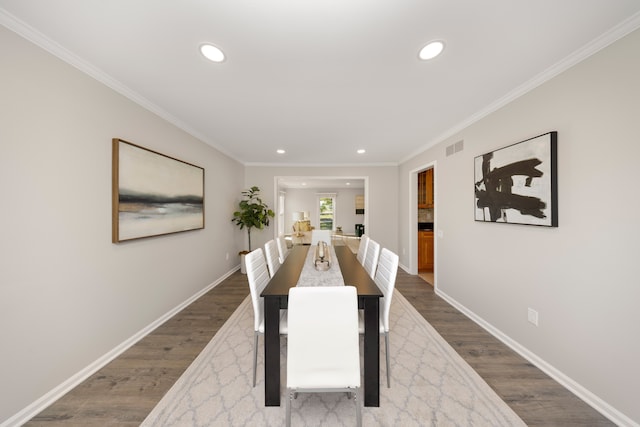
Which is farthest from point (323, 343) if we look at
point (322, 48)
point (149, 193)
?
point (149, 193)

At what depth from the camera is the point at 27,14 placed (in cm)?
131

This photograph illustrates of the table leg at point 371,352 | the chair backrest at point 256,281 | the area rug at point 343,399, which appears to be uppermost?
the chair backrest at point 256,281

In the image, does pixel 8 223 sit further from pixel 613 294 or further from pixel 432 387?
pixel 613 294

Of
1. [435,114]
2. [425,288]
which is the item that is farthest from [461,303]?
[435,114]

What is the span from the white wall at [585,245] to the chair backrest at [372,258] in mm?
1276

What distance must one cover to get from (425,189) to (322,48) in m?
3.95

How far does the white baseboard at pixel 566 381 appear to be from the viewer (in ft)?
4.63

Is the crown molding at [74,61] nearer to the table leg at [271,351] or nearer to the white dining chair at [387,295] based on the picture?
the table leg at [271,351]

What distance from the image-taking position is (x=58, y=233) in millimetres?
1609

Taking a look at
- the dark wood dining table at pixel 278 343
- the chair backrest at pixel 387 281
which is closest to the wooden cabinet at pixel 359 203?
the chair backrest at pixel 387 281

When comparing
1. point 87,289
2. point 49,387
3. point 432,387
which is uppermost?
point 87,289

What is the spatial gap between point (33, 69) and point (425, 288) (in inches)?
189

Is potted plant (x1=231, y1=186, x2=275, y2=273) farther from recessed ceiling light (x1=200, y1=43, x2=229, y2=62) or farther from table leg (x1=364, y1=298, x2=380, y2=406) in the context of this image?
table leg (x1=364, y1=298, x2=380, y2=406)

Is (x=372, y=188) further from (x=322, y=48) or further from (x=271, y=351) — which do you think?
(x=271, y=351)
